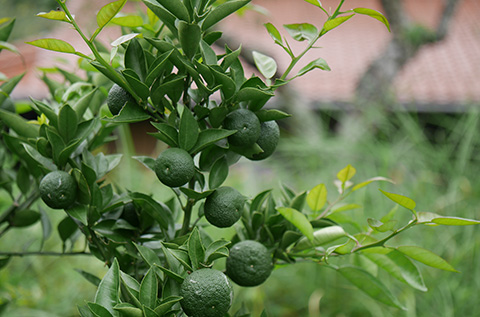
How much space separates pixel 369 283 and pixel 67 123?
1.31 feet

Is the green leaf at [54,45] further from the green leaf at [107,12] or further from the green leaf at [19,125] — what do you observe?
the green leaf at [19,125]

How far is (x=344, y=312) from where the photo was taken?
4.57 feet

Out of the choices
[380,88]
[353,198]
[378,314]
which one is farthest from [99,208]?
[380,88]

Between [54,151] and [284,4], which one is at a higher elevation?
[54,151]

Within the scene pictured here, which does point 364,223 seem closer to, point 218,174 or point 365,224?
point 365,224

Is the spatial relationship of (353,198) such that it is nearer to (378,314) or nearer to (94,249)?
(378,314)

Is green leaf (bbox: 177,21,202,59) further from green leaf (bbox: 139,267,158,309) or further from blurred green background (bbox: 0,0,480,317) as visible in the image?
blurred green background (bbox: 0,0,480,317)

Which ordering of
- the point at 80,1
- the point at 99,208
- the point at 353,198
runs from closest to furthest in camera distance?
the point at 99,208 → the point at 353,198 → the point at 80,1

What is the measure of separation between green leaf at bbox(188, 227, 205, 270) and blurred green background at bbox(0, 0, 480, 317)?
0.64m

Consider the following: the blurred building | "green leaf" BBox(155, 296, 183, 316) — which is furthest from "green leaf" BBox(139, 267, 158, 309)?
the blurred building

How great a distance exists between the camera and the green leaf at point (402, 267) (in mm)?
537

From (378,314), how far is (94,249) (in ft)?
3.19

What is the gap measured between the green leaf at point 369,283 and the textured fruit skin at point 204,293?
199mm

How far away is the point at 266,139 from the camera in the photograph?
1.68 ft
